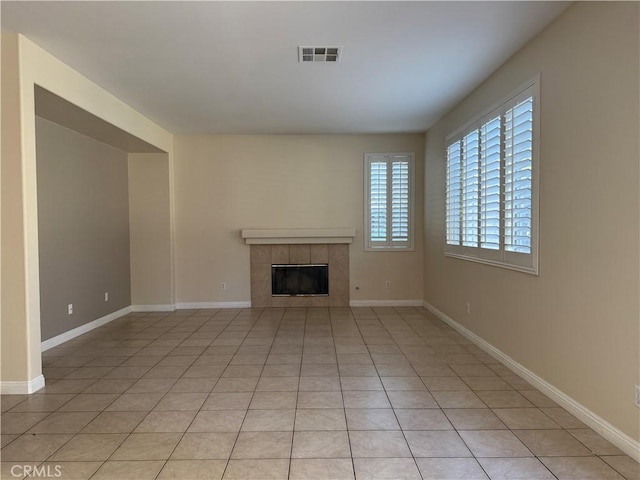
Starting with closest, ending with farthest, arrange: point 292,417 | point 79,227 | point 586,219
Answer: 1. point 586,219
2. point 292,417
3. point 79,227

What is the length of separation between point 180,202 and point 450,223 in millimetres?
4218

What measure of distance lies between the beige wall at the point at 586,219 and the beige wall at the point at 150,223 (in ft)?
16.1

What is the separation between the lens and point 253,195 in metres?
6.14

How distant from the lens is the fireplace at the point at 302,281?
6195 millimetres

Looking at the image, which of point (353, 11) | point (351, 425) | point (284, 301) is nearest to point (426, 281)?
point (284, 301)

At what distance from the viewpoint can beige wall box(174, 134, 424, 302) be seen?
6.09 m

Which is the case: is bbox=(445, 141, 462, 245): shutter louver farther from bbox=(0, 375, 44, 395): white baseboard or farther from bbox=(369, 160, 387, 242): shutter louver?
bbox=(0, 375, 44, 395): white baseboard

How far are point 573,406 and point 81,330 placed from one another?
17.0 feet

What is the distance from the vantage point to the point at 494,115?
3.62 m

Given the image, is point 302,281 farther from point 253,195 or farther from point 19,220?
point 19,220

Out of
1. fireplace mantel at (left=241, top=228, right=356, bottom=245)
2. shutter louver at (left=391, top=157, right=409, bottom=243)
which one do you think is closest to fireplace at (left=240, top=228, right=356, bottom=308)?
fireplace mantel at (left=241, top=228, right=356, bottom=245)

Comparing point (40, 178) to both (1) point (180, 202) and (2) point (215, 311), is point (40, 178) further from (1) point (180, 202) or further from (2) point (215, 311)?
(2) point (215, 311)

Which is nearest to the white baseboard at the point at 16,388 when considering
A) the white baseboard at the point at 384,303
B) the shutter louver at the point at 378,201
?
the white baseboard at the point at 384,303

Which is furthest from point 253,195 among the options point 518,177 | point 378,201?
point 518,177
